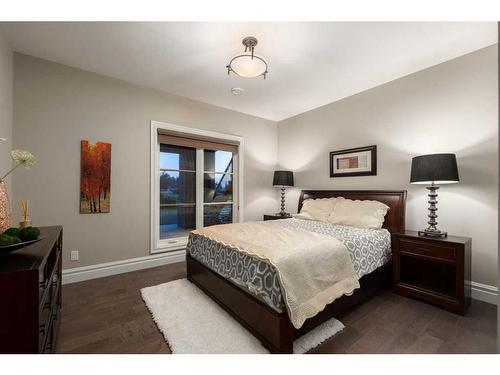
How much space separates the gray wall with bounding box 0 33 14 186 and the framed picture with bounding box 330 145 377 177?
152 inches

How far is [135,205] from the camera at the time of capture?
2996 mm

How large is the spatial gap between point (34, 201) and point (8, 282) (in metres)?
2.06

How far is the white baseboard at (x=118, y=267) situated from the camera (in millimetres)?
2557

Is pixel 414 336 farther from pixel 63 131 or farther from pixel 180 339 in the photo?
pixel 63 131

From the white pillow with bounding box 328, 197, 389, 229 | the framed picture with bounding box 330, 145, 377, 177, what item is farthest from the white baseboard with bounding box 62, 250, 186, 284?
the framed picture with bounding box 330, 145, 377, 177

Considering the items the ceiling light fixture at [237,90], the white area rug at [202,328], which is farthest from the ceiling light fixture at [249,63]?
the white area rug at [202,328]

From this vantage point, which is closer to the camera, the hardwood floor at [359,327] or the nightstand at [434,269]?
the hardwood floor at [359,327]

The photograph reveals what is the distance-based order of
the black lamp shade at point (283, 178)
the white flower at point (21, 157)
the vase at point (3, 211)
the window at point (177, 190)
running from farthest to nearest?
the black lamp shade at point (283, 178)
the window at point (177, 190)
the white flower at point (21, 157)
the vase at point (3, 211)

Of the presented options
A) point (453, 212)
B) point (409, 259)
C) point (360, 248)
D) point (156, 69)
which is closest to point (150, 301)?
point (360, 248)

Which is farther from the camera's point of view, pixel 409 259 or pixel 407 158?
pixel 407 158

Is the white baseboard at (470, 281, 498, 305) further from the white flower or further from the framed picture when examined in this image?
the white flower

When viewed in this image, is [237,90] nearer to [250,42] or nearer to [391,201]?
[250,42]

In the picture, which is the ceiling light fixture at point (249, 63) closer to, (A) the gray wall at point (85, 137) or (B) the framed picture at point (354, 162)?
(A) the gray wall at point (85, 137)

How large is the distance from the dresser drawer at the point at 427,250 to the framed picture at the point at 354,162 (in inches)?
43.4
